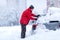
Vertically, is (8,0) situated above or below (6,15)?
above

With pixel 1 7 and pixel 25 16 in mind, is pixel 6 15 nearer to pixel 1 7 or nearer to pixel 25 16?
pixel 1 7

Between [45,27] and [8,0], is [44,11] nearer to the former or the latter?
[8,0]

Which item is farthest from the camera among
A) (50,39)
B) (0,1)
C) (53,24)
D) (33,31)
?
(0,1)

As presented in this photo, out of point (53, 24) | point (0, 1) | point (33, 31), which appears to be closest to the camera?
point (33, 31)

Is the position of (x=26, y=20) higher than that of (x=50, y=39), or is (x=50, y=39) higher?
(x=26, y=20)

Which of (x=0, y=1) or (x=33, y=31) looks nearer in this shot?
(x=33, y=31)

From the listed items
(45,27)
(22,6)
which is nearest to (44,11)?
(22,6)

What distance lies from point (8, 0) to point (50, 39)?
22.8ft

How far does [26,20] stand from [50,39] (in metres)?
1.24

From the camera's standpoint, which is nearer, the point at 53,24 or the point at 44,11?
the point at 53,24

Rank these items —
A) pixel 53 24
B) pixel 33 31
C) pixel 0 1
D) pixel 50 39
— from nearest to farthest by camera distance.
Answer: pixel 50 39 < pixel 33 31 < pixel 53 24 < pixel 0 1

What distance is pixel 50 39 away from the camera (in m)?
8.52

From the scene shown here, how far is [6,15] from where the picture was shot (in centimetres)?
1471

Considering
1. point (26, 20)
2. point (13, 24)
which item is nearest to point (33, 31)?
point (26, 20)
